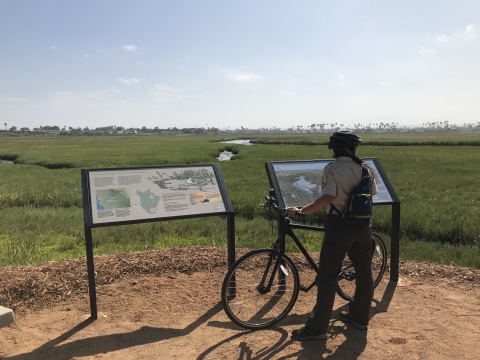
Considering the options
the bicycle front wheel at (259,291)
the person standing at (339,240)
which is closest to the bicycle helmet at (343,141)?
the person standing at (339,240)

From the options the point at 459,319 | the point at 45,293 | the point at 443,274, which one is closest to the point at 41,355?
the point at 45,293

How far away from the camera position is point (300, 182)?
4688 millimetres

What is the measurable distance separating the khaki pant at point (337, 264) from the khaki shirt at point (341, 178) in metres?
0.21

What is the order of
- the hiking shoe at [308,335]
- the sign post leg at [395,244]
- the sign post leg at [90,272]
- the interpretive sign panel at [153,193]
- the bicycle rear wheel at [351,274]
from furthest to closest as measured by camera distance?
1. the sign post leg at [395,244]
2. the bicycle rear wheel at [351,274]
3. the interpretive sign panel at [153,193]
4. the sign post leg at [90,272]
5. the hiking shoe at [308,335]

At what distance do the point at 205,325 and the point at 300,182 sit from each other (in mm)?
2043

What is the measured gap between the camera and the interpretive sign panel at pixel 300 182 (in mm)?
4547

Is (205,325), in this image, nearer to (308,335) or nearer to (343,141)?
(308,335)

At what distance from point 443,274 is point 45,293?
5.31m

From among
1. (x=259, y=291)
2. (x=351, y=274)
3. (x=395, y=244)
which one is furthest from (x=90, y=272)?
(x=395, y=244)

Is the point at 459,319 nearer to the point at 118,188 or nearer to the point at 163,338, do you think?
the point at 163,338

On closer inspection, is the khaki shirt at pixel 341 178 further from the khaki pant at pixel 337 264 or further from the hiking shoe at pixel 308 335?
the hiking shoe at pixel 308 335

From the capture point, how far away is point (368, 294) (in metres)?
3.66

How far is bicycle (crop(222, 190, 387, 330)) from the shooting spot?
3732mm

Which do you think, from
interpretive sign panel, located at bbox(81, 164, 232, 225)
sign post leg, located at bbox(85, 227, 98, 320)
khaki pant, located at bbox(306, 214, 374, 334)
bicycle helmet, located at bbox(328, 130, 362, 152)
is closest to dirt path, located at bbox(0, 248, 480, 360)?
sign post leg, located at bbox(85, 227, 98, 320)
